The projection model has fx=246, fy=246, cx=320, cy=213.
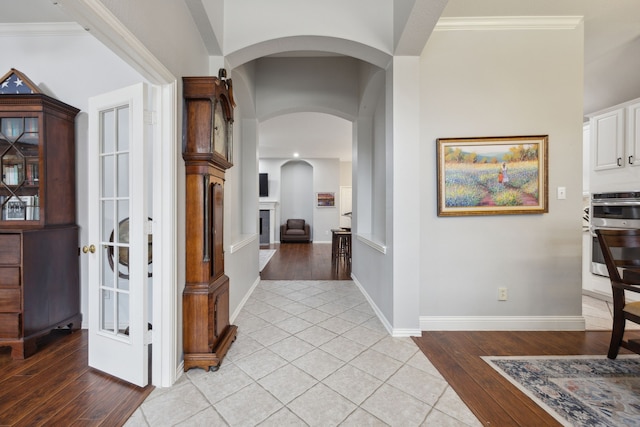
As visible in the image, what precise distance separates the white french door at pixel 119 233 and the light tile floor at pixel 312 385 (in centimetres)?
43

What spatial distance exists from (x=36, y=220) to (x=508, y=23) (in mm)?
4507

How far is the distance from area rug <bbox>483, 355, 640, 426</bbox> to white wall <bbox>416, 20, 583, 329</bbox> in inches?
20.1

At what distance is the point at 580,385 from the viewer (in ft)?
5.08

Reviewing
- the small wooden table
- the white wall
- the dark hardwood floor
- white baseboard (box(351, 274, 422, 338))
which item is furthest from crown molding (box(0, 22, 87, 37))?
the small wooden table

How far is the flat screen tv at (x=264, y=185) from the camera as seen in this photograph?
8.26m

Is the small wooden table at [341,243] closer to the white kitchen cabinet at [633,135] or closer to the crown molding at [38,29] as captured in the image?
the white kitchen cabinet at [633,135]

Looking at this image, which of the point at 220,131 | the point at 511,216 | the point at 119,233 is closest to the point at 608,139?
the point at 511,216

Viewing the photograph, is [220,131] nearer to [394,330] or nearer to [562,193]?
[394,330]

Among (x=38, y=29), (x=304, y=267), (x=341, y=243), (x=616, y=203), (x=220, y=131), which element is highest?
(x=38, y=29)

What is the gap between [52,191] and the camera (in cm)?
212

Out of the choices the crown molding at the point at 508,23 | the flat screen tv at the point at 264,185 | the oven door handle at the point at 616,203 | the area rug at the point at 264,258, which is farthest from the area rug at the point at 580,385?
the flat screen tv at the point at 264,185

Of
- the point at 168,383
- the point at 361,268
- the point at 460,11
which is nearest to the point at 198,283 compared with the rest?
the point at 168,383

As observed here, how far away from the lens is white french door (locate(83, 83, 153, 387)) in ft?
4.92

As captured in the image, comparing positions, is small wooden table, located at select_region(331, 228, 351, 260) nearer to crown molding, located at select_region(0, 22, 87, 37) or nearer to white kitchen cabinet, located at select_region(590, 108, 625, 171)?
white kitchen cabinet, located at select_region(590, 108, 625, 171)
